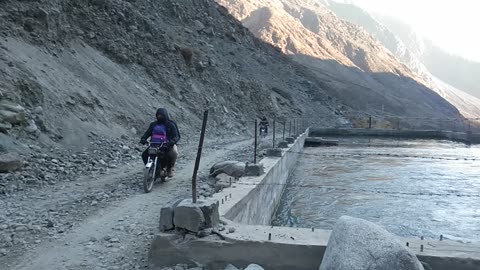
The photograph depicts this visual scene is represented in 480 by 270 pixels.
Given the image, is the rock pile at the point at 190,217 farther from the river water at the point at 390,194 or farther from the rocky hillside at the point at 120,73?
the rocky hillside at the point at 120,73

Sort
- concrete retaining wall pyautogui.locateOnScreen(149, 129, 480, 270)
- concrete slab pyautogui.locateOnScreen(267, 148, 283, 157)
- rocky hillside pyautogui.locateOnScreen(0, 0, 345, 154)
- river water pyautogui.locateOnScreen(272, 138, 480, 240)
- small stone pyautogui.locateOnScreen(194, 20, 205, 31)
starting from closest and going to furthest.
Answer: concrete retaining wall pyautogui.locateOnScreen(149, 129, 480, 270) → river water pyautogui.locateOnScreen(272, 138, 480, 240) → rocky hillside pyautogui.locateOnScreen(0, 0, 345, 154) → concrete slab pyautogui.locateOnScreen(267, 148, 283, 157) → small stone pyautogui.locateOnScreen(194, 20, 205, 31)

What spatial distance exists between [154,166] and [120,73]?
12.5 meters

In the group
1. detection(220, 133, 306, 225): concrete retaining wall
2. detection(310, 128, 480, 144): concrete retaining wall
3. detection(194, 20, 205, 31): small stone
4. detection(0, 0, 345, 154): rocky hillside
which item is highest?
detection(194, 20, 205, 31): small stone

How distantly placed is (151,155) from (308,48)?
73.7m

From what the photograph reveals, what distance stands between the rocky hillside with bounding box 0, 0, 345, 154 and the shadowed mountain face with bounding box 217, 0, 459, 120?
20364mm

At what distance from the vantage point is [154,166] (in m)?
8.80

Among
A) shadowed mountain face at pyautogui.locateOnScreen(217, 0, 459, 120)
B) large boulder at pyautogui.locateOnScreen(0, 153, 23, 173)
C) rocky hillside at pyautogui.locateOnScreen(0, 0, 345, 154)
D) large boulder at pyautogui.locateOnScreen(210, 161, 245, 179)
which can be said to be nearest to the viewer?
large boulder at pyautogui.locateOnScreen(0, 153, 23, 173)

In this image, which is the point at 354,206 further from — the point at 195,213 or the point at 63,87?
the point at 63,87

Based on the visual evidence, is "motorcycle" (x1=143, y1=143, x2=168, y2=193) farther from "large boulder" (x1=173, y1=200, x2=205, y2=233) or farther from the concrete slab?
the concrete slab

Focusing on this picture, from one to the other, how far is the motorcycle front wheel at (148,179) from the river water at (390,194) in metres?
2.86

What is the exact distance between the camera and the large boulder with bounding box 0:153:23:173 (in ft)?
26.2

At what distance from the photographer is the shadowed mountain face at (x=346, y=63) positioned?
62375mm

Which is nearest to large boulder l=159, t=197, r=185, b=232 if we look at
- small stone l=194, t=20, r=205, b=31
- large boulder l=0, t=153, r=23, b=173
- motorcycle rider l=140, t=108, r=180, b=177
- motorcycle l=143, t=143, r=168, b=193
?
motorcycle l=143, t=143, r=168, b=193

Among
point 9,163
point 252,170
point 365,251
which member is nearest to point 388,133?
point 252,170
